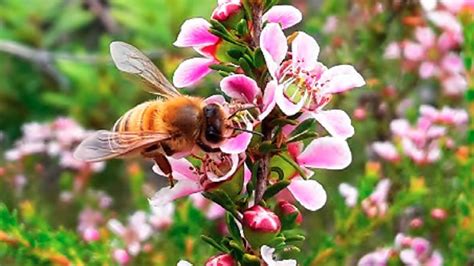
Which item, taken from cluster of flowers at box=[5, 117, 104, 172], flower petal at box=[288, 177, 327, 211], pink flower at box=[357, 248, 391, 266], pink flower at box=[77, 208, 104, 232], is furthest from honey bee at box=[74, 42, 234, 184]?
cluster of flowers at box=[5, 117, 104, 172]

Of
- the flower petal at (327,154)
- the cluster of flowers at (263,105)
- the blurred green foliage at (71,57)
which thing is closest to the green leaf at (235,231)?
the cluster of flowers at (263,105)

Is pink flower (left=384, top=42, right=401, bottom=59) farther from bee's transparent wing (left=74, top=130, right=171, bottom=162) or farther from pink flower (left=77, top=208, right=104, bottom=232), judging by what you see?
bee's transparent wing (left=74, top=130, right=171, bottom=162)

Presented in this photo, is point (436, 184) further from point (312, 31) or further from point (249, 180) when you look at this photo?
point (249, 180)

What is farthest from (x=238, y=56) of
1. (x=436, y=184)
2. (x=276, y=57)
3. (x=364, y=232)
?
(x=436, y=184)

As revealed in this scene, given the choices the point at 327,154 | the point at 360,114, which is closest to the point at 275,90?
the point at 327,154

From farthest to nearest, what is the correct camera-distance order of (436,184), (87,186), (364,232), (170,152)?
(87,186), (436,184), (364,232), (170,152)

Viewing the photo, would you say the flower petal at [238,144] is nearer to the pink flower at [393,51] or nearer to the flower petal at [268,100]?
the flower petal at [268,100]
